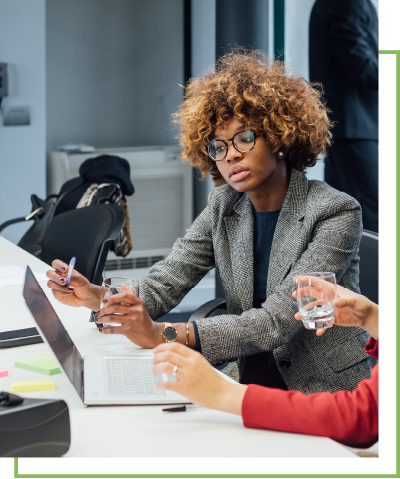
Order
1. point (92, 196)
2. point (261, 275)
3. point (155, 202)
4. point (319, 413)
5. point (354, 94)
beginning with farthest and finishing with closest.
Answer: point (155, 202), point (354, 94), point (92, 196), point (261, 275), point (319, 413)

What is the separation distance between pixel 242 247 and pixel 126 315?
1.58 ft

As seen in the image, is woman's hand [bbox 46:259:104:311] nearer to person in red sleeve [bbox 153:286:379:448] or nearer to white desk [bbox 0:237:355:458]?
white desk [bbox 0:237:355:458]

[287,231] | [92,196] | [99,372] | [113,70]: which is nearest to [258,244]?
[287,231]

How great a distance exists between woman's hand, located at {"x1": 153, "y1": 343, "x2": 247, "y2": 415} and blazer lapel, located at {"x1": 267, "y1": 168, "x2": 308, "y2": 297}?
2.04 feet

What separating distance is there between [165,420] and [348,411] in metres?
0.32

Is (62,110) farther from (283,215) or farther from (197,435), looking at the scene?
(197,435)

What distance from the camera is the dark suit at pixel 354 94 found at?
10.9 feet

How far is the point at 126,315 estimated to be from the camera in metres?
1.43

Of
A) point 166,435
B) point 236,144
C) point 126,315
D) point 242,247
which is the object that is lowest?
point 166,435

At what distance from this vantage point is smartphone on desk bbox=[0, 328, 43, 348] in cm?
151

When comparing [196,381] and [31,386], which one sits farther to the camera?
[31,386]

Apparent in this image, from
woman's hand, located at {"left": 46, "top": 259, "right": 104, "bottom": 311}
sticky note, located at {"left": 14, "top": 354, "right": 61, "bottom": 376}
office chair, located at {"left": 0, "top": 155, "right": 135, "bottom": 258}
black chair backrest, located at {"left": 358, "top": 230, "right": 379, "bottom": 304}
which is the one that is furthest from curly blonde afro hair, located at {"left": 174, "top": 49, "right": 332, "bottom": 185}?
office chair, located at {"left": 0, "top": 155, "right": 135, "bottom": 258}

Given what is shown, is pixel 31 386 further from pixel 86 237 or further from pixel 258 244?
pixel 86 237
